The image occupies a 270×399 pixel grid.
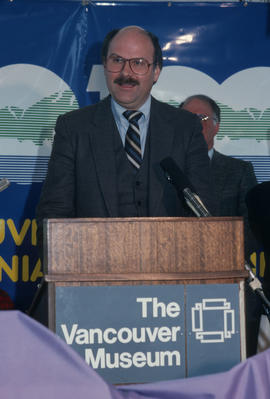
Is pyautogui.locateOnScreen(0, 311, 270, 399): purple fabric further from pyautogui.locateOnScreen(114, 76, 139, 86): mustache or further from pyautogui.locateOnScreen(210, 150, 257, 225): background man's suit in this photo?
pyautogui.locateOnScreen(210, 150, 257, 225): background man's suit

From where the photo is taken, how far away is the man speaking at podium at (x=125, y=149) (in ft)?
7.84

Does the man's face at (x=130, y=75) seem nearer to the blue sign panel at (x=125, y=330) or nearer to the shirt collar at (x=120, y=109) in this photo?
the shirt collar at (x=120, y=109)

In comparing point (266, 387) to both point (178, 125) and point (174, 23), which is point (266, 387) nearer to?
Result: point (178, 125)

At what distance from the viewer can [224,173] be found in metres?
3.52

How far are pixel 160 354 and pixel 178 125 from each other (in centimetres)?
116

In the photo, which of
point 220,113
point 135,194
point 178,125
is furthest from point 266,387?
point 220,113

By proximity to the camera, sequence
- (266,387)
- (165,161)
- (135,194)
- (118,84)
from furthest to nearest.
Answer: (118,84), (135,194), (165,161), (266,387)

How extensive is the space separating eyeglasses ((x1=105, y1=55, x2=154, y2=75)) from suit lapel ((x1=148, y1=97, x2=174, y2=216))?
143 mm

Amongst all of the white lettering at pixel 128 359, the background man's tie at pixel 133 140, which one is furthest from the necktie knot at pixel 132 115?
the white lettering at pixel 128 359

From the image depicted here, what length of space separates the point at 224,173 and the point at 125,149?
106cm

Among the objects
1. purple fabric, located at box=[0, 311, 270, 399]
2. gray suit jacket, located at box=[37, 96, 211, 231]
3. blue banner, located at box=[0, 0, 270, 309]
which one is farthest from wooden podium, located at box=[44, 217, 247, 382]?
blue banner, located at box=[0, 0, 270, 309]

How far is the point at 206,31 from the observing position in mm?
3633

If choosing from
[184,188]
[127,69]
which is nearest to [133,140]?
[127,69]

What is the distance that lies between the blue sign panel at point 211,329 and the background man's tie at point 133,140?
936 millimetres
